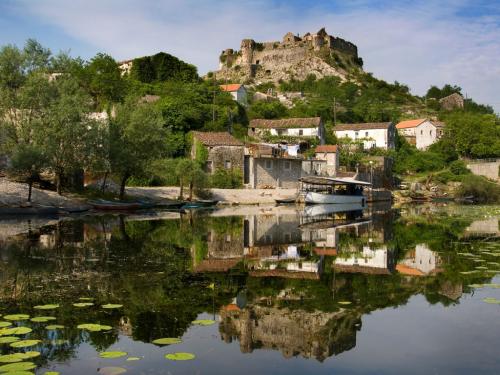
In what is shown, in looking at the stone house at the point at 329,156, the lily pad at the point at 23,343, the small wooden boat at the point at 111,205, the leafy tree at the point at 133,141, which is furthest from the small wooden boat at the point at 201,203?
the lily pad at the point at 23,343

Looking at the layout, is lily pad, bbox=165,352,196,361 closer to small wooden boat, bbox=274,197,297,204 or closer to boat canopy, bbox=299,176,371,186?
boat canopy, bbox=299,176,371,186

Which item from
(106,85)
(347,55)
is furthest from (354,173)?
(347,55)

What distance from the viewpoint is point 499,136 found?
77.2m

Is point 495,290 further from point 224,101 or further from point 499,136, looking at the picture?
point 499,136

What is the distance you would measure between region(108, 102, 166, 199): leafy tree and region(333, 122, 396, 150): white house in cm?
3901

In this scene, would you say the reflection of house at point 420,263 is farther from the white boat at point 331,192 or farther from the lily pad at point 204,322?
the white boat at point 331,192

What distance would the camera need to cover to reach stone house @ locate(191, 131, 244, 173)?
5041 cm

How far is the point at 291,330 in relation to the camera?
8.76m

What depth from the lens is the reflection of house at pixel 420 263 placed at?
46.4 feet

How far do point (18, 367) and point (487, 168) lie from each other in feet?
239

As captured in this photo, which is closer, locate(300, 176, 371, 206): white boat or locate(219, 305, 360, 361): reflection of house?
locate(219, 305, 360, 361): reflection of house

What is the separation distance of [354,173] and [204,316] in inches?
2057

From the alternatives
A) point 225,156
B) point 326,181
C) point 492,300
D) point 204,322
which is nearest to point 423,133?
point 326,181

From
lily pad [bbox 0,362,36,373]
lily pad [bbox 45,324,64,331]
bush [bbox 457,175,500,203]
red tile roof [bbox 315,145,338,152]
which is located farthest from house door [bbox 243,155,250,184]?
lily pad [bbox 0,362,36,373]
